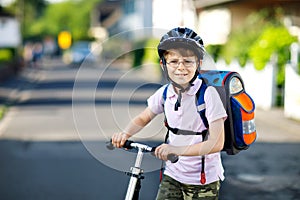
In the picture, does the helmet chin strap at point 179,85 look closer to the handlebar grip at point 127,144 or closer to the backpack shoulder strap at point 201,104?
the backpack shoulder strap at point 201,104

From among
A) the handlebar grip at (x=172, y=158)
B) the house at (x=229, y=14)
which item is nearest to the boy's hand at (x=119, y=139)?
the handlebar grip at (x=172, y=158)

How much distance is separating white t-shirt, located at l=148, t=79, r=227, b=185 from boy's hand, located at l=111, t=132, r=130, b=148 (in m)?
0.23

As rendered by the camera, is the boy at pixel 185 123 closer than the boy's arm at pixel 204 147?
No

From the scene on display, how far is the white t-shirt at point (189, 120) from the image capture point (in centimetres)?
317

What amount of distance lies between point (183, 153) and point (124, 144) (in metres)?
0.31

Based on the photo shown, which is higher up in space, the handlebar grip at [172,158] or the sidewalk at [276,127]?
the sidewalk at [276,127]

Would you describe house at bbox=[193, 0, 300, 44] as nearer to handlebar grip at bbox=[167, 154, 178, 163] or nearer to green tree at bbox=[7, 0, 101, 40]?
handlebar grip at bbox=[167, 154, 178, 163]

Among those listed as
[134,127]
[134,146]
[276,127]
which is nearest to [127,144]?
[134,146]

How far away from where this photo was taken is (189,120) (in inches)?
127

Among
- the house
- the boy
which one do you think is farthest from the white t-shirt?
the house

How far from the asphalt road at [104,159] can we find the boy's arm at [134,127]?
43mm

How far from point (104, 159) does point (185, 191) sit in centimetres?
65

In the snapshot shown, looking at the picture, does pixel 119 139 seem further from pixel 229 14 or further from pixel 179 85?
pixel 229 14

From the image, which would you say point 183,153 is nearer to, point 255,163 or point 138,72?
point 138,72
